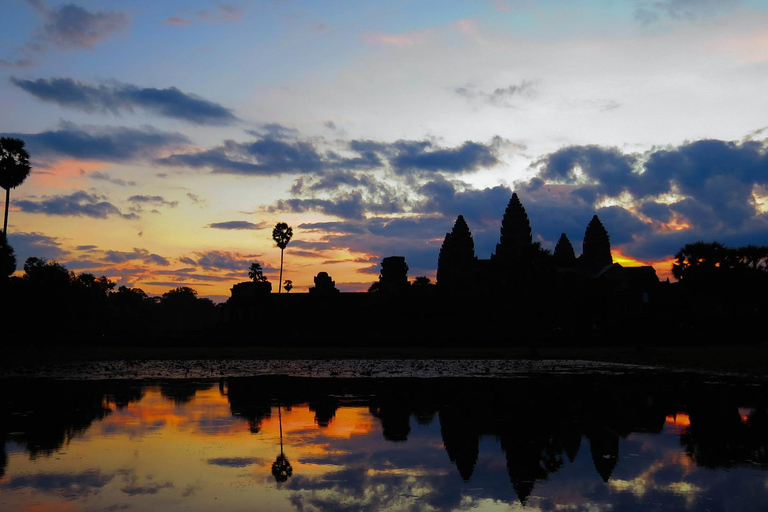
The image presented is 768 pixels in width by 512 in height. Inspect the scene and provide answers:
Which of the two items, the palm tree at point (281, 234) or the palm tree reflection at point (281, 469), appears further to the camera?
the palm tree at point (281, 234)

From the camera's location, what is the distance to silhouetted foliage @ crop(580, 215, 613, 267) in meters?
140

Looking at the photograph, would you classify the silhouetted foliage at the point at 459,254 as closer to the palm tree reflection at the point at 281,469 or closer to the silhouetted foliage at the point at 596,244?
the silhouetted foliage at the point at 596,244

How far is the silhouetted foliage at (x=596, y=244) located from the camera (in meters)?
140

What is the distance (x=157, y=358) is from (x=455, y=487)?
47.7 m

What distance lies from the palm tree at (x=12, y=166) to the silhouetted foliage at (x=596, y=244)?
104 m

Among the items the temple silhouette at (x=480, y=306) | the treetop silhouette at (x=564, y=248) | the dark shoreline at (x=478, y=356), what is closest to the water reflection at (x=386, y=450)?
the dark shoreline at (x=478, y=356)

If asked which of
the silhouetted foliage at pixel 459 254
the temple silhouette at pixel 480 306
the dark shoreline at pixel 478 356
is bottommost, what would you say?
the dark shoreline at pixel 478 356

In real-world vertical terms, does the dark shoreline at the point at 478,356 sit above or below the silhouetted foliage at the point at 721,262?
below

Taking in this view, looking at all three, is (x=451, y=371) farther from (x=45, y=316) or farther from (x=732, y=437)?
(x=45, y=316)

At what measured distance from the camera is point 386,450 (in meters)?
14.4

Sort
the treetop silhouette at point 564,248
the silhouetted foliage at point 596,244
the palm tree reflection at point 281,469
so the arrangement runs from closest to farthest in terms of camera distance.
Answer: the palm tree reflection at point 281,469
the silhouetted foliage at point 596,244
the treetop silhouette at point 564,248

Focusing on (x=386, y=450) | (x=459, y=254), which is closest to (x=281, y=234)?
(x=459, y=254)

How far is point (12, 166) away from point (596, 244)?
108 meters

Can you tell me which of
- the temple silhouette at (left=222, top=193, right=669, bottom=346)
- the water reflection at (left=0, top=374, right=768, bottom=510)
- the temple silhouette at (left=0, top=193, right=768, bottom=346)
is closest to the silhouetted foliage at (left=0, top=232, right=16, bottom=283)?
the temple silhouette at (left=0, top=193, right=768, bottom=346)
